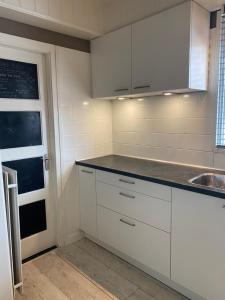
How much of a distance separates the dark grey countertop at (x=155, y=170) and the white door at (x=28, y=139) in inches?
18.1

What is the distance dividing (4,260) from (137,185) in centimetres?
111

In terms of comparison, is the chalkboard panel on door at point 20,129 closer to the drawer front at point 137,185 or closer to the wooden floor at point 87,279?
the drawer front at point 137,185

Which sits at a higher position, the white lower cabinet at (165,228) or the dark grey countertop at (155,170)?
the dark grey countertop at (155,170)

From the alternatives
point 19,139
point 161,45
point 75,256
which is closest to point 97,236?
point 75,256

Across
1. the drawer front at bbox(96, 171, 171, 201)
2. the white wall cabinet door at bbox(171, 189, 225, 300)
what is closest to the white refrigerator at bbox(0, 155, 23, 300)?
the drawer front at bbox(96, 171, 171, 201)

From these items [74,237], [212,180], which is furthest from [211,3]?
[74,237]

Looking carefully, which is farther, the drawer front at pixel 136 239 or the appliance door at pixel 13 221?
the drawer front at pixel 136 239

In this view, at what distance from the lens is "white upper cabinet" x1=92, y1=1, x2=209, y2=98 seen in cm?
172

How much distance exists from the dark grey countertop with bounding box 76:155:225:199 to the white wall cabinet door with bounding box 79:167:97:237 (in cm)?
11

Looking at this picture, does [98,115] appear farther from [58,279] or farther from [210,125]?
[58,279]

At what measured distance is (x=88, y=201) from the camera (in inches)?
96.0

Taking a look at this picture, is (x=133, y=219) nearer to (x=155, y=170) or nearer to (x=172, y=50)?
(x=155, y=170)

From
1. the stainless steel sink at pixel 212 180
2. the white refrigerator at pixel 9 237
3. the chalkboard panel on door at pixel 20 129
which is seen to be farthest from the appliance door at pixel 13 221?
the stainless steel sink at pixel 212 180

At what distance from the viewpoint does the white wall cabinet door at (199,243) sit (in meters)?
1.47
